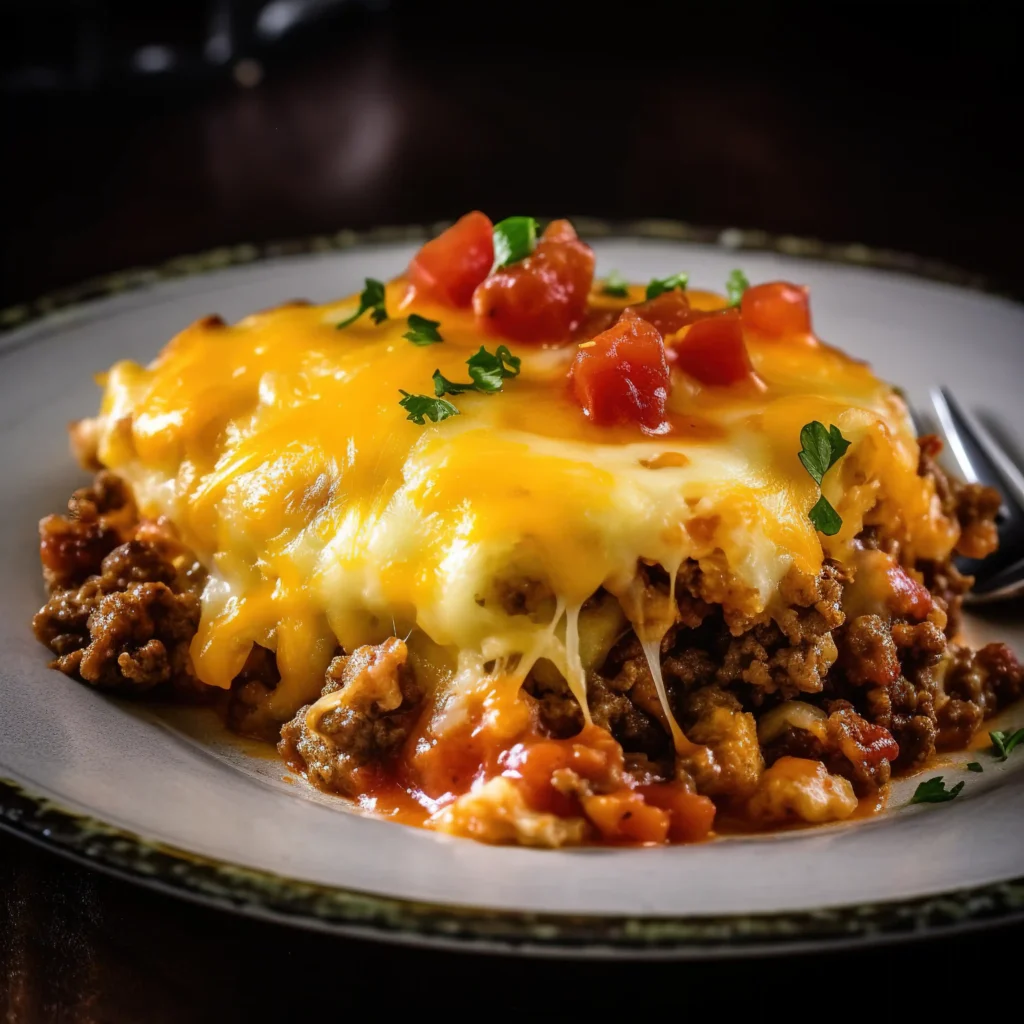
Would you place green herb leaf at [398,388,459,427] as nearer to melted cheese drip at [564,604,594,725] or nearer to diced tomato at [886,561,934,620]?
melted cheese drip at [564,604,594,725]

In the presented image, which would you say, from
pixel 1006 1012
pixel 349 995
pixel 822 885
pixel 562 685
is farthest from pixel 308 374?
pixel 1006 1012

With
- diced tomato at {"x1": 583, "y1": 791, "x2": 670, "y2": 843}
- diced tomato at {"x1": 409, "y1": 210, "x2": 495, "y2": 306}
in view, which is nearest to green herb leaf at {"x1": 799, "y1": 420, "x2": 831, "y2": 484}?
diced tomato at {"x1": 583, "y1": 791, "x2": 670, "y2": 843}

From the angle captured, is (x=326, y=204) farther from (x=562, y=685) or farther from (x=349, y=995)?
(x=349, y=995)

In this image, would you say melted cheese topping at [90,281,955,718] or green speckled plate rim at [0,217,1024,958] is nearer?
green speckled plate rim at [0,217,1024,958]

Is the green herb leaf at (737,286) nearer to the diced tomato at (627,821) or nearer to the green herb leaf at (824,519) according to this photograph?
the green herb leaf at (824,519)

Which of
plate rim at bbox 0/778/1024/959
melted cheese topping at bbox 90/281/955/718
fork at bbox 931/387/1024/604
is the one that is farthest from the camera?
fork at bbox 931/387/1024/604

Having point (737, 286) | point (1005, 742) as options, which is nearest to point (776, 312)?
point (737, 286)

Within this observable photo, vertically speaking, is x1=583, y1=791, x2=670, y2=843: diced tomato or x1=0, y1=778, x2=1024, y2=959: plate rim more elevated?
x1=0, y1=778, x2=1024, y2=959: plate rim
